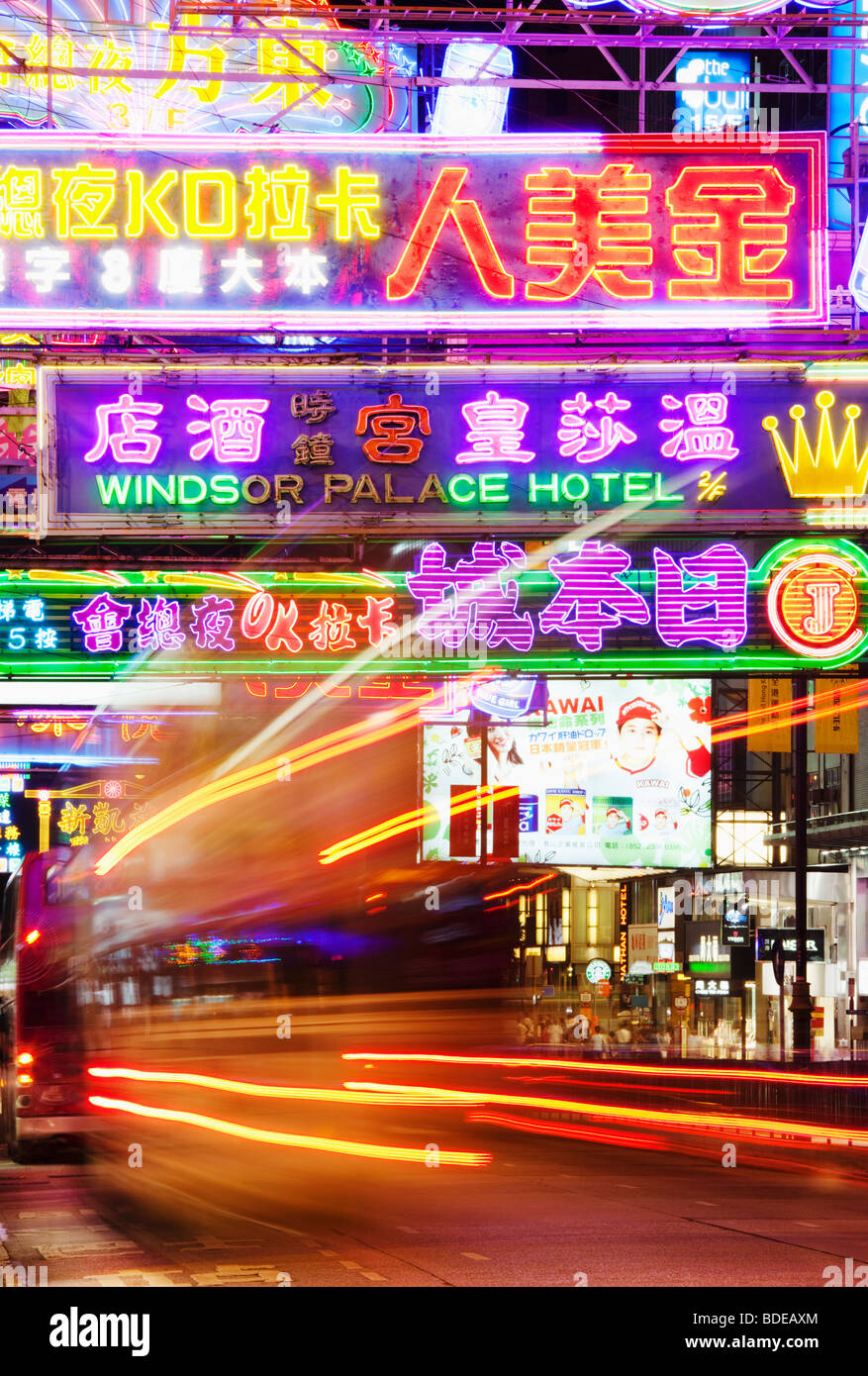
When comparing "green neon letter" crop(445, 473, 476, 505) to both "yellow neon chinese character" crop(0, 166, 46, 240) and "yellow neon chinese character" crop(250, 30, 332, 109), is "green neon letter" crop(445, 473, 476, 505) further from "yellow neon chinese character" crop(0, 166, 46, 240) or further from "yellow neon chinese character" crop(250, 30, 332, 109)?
"yellow neon chinese character" crop(0, 166, 46, 240)

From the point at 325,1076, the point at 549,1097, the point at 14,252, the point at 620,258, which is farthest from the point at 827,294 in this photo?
the point at 549,1097

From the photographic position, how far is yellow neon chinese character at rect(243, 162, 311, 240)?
47.1ft

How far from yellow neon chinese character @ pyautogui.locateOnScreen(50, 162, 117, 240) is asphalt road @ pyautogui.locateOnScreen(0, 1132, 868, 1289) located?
8.95 metres

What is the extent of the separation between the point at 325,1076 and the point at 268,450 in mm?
6325

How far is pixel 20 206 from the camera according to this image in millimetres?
14281

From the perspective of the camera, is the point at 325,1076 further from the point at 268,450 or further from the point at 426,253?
the point at 426,253

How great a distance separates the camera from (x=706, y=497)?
49.6 feet

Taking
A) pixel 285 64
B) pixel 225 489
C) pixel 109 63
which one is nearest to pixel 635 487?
pixel 225 489

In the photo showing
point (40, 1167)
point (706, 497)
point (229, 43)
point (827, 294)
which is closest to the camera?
point (827, 294)

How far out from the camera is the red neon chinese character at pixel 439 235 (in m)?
14.2

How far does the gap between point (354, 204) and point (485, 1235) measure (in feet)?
30.8

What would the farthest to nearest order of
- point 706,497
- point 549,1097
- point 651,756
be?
point 651,756, point 549,1097, point 706,497

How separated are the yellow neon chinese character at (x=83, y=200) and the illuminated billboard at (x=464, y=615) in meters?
3.81

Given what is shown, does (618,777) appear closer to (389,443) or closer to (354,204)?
(389,443)
